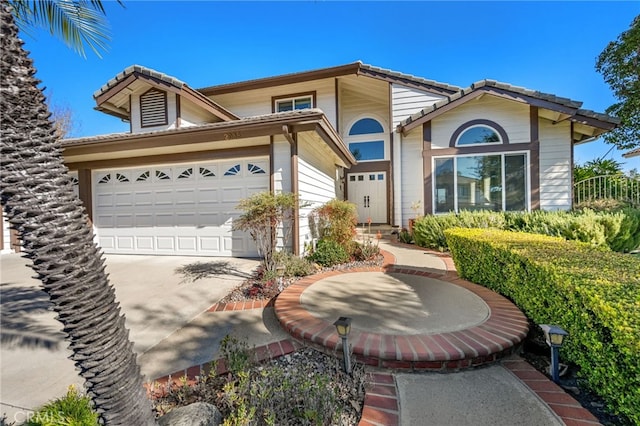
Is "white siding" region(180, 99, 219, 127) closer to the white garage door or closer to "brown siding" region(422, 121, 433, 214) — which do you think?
the white garage door

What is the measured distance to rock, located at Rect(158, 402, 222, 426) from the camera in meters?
1.74

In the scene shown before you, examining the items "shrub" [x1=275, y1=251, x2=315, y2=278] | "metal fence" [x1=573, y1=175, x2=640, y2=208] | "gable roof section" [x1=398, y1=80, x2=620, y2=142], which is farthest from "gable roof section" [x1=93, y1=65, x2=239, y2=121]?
"metal fence" [x1=573, y1=175, x2=640, y2=208]

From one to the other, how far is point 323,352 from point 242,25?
311 inches

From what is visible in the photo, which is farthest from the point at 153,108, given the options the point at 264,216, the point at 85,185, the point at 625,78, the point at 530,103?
the point at 625,78

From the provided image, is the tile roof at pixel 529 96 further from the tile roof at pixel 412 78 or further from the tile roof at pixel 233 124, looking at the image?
the tile roof at pixel 233 124

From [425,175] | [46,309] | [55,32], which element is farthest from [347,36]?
[46,309]

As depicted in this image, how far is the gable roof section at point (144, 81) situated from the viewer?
9062 mm

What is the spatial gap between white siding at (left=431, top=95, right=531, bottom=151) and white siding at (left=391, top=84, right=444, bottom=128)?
53.0 inches

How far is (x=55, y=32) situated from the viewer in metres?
3.14

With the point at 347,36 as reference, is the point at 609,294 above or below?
below

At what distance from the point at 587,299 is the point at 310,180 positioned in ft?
19.4

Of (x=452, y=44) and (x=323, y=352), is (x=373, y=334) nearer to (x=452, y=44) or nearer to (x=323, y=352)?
(x=323, y=352)

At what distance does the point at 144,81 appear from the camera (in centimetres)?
929

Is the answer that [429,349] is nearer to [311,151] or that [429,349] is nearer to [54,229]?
[54,229]
